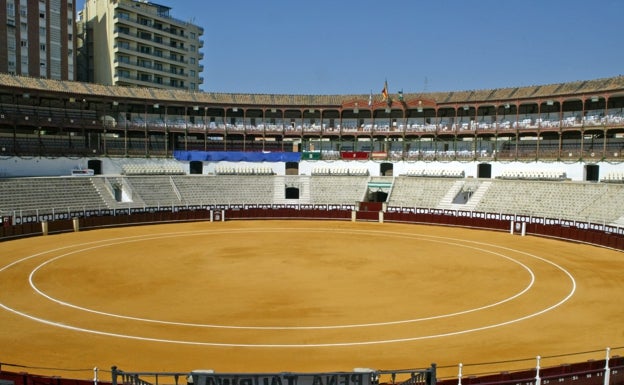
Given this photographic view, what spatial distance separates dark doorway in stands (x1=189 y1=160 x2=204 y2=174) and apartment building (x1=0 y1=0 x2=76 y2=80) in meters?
30.1

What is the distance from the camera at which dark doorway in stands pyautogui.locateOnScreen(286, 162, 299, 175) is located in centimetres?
7194

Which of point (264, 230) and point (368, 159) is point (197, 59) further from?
point (264, 230)

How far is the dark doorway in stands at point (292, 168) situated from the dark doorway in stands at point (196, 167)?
482 inches

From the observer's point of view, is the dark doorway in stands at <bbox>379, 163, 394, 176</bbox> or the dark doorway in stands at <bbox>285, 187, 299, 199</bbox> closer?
the dark doorway in stands at <bbox>285, 187, 299, 199</bbox>

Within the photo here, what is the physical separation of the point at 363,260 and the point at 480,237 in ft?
54.9

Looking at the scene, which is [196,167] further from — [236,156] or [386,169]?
[386,169]

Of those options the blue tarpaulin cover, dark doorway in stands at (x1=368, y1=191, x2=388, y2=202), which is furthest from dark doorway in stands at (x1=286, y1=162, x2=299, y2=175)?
dark doorway in stands at (x1=368, y1=191, x2=388, y2=202)

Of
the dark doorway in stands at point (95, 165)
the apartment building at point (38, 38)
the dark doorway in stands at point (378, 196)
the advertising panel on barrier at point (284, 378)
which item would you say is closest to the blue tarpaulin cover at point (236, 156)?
the dark doorway in stands at point (95, 165)

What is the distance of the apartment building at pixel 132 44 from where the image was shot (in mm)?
88312

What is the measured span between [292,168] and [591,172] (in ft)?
125

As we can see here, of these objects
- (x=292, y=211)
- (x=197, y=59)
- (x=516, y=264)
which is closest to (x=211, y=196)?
(x=292, y=211)

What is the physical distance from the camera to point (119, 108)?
71.4 m

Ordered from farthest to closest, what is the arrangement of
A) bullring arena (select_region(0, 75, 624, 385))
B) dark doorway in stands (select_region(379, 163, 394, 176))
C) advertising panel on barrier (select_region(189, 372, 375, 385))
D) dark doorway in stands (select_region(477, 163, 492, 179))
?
dark doorway in stands (select_region(379, 163, 394, 176)) → dark doorway in stands (select_region(477, 163, 492, 179)) → bullring arena (select_region(0, 75, 624, 385)) → advertising panel on barrier (select_region(189, 372, 375, 385))

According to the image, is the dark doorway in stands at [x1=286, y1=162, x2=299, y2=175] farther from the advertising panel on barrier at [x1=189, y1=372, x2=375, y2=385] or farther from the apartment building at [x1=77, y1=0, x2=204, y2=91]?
the advertising panel on barrier at [x1=189, y1=372, x2=375, y2=385]
